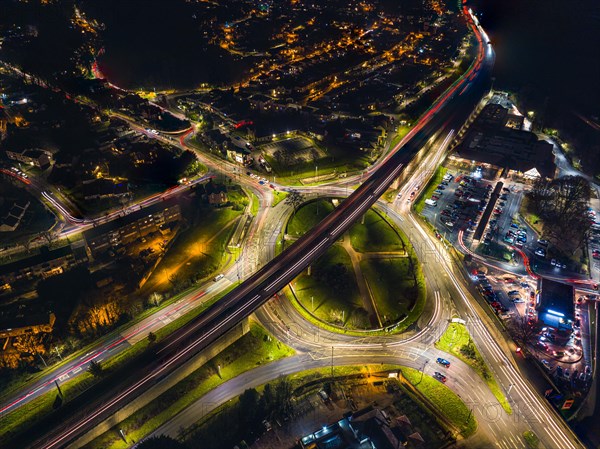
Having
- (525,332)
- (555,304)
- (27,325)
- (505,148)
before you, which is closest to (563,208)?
(555,304)

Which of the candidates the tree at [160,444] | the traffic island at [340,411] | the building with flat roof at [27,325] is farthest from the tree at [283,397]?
the building with flat roof at [27,325]

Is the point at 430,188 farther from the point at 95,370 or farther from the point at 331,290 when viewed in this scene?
the point at 95,370

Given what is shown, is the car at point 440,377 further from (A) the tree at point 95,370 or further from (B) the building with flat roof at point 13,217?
(B) the building with flat roof at point 13,217

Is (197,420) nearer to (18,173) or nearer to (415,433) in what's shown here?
(415,433)

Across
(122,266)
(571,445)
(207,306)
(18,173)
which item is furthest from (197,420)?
(18,173)

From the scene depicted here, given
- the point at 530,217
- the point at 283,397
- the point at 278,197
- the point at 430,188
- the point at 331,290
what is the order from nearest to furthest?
the point at 283,397, the point at 331,290, the point at 530,217, the point at 278,197, the point at 430,188

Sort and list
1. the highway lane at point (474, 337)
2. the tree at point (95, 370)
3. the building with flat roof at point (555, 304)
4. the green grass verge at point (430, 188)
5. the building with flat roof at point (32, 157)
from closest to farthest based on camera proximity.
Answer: the highway lane at point (474, 337) < the tree at point (95, 370) < the building with flat roof at point (555, 304) < the green grass verge at point (430, 188) < the building with flat roof at point (32, 157)
